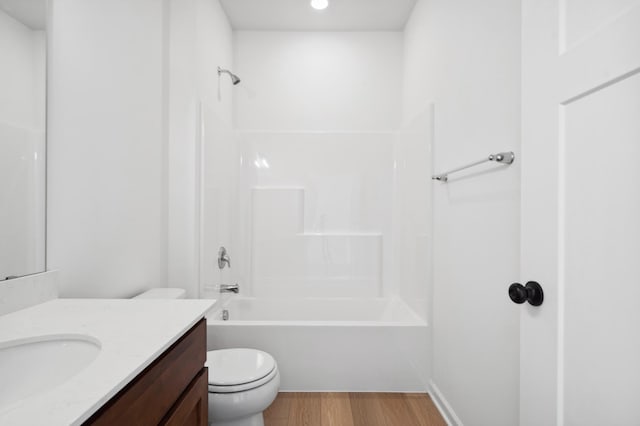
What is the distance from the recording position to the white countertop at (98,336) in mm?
489

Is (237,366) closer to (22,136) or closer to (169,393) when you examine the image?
(169,393)

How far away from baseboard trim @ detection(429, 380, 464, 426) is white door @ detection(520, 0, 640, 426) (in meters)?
0.89

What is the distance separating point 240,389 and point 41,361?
2.61 ft

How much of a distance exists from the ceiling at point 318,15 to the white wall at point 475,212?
1.85 ft

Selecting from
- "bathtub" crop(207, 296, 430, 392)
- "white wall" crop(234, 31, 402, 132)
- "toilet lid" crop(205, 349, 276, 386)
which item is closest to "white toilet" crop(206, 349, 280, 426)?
"toilet lid" crop(205, 349, 276, 386)

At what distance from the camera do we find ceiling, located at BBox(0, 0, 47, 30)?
38.9 inches

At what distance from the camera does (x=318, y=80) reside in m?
2.82

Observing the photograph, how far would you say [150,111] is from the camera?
1766mm

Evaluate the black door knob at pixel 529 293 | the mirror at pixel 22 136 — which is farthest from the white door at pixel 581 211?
the mirror at pixel 22 136

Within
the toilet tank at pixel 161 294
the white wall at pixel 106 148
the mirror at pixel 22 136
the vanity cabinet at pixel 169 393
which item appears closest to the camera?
the vanity cabinet at pixel 169 393

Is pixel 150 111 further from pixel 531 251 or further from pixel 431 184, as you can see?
pixel 531 251

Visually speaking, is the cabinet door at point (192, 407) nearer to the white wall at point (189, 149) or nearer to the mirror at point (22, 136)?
the mirror at point (22, 136)

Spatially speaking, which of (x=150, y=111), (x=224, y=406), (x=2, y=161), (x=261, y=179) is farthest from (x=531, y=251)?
(x=261, y=179)

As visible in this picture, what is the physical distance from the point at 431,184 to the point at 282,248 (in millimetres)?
1335
